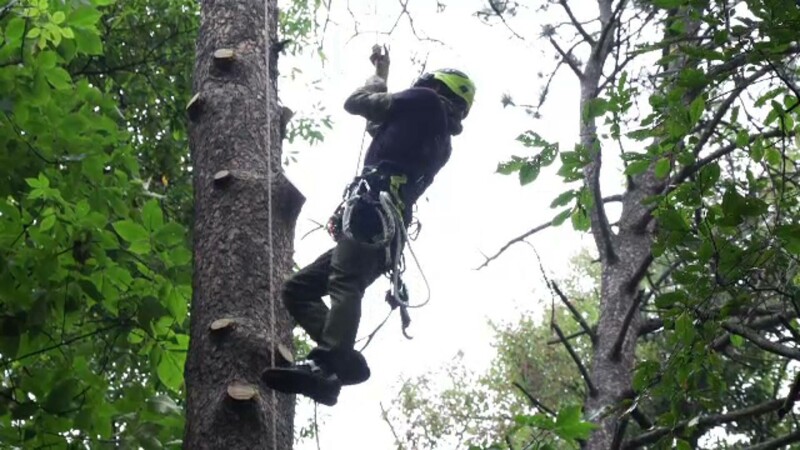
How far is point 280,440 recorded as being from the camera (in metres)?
2.65

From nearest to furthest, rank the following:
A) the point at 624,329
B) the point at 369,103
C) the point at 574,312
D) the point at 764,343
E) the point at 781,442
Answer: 1. the point at 369,103
2. the point at 764,343
3. the point at 781,442
4. the point at 624,329
5. the point at 574,312

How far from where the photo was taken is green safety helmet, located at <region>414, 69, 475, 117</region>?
162 inches

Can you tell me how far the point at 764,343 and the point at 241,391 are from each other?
2669 millimetres

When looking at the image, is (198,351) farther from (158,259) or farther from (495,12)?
(495,12)

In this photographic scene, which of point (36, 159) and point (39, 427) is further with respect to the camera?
point (36, 159)

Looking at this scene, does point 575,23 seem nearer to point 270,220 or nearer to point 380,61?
point 380,61

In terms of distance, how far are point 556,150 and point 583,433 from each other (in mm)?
1218

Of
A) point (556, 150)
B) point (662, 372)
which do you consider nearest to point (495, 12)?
point (556, 150)

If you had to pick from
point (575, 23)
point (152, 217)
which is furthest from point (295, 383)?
point (575, 23)

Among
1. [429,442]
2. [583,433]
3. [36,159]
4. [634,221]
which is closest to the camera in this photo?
[583,433]

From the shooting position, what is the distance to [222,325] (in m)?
2.67

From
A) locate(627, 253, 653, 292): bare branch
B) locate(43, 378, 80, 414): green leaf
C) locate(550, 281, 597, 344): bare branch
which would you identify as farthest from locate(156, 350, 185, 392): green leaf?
locate(627, 253, 653, 292): bare branch

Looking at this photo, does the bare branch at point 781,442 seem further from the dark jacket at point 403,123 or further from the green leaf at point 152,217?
the green leaf at point 152,217

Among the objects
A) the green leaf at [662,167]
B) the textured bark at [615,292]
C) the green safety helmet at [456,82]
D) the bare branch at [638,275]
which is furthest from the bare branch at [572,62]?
the green leaf at [662,167]
